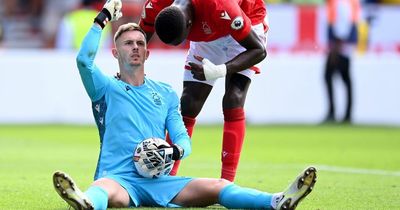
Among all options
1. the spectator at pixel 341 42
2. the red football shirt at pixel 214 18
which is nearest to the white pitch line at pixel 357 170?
the red football shirt at pixel 214 18

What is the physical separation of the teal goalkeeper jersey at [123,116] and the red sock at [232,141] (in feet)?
4.06

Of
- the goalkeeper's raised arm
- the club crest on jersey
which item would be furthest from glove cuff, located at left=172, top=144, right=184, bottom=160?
the club crest on jersey

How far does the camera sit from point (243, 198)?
26.3 feet

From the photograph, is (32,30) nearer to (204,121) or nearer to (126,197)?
(204,121)

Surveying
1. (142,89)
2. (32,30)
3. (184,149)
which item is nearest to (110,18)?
(142,89)

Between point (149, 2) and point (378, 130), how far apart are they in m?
10.9

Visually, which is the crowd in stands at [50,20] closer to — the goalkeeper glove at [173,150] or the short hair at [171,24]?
the short hair at [171,24]

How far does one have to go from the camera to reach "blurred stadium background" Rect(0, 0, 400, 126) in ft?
67.3

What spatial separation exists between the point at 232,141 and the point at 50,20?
48.7ft

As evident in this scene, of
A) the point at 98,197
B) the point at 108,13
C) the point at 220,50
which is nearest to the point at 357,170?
the point at 220,50

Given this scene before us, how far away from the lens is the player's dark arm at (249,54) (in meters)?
9.17

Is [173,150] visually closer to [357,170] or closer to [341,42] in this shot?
[357,170]

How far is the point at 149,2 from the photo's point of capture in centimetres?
982

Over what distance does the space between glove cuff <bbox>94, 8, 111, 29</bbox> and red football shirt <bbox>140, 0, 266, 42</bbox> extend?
119 cm
